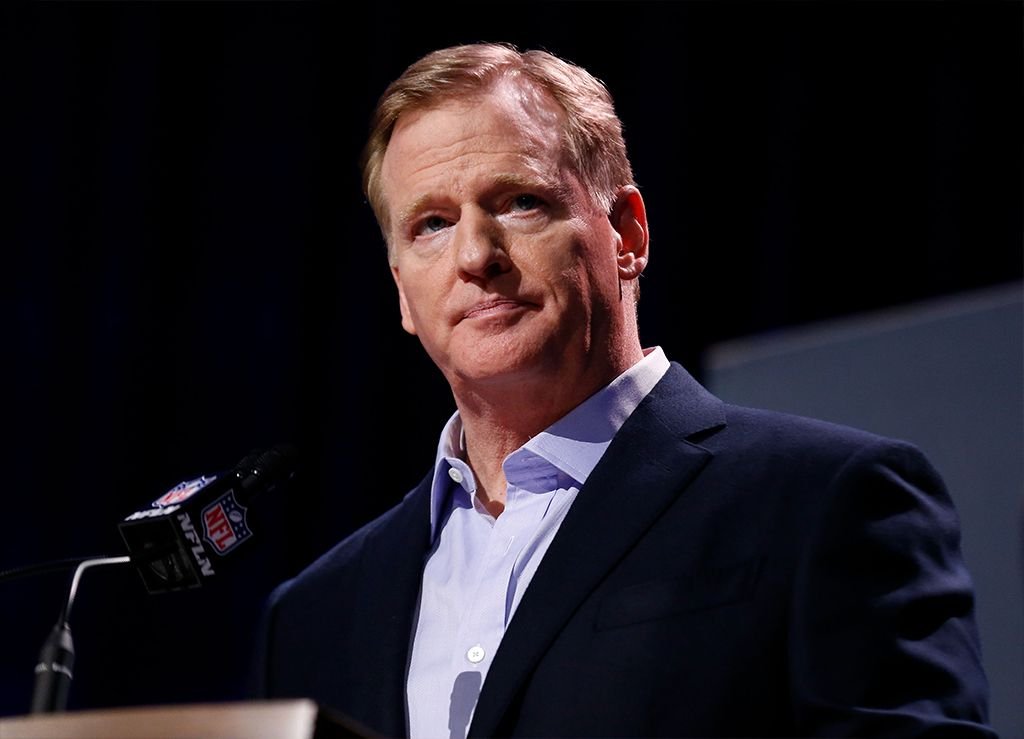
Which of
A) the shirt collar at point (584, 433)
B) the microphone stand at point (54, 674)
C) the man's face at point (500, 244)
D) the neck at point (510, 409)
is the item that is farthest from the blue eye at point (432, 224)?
the microphone stand at point (54, 674)

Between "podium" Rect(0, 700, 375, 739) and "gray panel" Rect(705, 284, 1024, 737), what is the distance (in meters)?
1.91

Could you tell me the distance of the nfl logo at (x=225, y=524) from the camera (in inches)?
60.5

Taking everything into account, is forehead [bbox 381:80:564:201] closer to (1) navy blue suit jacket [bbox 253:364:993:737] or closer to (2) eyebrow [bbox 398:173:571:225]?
(2) eyebrow [bbox 398:173:571:225]

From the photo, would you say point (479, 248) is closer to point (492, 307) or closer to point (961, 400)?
point (492, 307)

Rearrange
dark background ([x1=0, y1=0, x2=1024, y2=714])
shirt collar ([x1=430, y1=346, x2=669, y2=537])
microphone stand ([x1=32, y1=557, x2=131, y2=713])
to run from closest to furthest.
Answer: microphone stand ([x1=32, y1=557, x2=131, y2=713]) < shirt collar ([x1=430, y1=346, x2=669, y2=537]) < dark background ([x1=0, y1=0, x2=1024, y2=714])

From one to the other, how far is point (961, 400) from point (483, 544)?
4.29ft

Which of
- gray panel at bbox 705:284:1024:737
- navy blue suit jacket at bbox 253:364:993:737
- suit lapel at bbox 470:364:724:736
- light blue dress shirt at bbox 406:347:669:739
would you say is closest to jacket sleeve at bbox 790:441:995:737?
navy blue suit jacket at bbox 253:364:993:737

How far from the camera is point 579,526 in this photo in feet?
5.47

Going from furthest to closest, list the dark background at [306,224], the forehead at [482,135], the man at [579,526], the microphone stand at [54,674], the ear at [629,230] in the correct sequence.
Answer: the dark background at [306,224] → the ear at [629,230] → the forehead at [482,135] → the man at [579,526] → the microphone stand at [54,674]

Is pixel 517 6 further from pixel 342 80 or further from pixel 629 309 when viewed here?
pixel 629 309

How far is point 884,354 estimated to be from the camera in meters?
2.89

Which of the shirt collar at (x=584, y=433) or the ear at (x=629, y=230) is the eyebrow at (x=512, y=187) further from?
the shirt collar at (x=584, y=433)

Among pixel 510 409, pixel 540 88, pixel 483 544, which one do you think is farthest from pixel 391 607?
pixel 540 88

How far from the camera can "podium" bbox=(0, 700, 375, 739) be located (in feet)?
3.12
